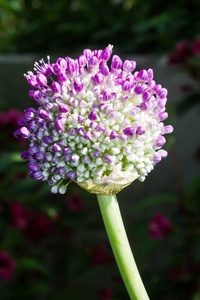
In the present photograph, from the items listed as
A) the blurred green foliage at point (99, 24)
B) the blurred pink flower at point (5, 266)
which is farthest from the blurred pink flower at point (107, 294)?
the blurred green foliage at point (99, 24)

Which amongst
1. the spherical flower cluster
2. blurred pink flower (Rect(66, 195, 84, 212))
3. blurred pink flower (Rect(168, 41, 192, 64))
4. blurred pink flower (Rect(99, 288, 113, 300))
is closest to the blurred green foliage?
blurred pink flower (Rect(168, 41, 192, 64))

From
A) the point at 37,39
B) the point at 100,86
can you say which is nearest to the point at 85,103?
the point at 100,86

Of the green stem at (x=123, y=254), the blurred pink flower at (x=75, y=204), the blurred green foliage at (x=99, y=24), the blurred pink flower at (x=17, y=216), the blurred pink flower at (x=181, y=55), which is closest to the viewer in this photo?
the green stem at (x=123, y=254)

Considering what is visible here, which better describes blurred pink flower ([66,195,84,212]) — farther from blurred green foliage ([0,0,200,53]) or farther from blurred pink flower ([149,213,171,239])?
blurred green foliage ([0,0,200,53])

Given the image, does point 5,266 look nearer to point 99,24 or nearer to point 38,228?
point 38,228

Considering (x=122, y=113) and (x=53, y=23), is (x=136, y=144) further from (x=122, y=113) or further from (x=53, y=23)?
(x=53, y=23)

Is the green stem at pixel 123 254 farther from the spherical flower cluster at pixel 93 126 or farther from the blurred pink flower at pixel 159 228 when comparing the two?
the blurred pink flower at pixel 159 228
